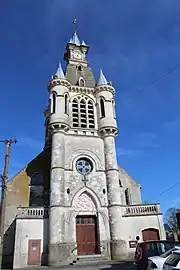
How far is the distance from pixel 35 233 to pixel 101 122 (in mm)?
13210

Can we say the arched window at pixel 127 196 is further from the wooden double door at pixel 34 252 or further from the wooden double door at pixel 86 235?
the wooden double door at pixel 34 252

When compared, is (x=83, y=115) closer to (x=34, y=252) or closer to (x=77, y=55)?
(x=77, y=55)

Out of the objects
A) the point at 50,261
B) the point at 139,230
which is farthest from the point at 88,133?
the point at 50,261

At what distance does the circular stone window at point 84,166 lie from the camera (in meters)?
24.1

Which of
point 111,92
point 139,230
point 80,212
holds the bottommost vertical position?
point 139,230

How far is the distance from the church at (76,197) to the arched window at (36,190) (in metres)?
0.10

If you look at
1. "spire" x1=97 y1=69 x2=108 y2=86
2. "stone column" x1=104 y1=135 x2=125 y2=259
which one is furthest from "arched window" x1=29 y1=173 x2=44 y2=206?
"spire" x1=97 y1=69 x2=108 y2=86

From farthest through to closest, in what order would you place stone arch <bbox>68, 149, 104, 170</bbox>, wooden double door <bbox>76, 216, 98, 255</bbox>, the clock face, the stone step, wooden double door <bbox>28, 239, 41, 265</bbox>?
the clock face
stone arch <bbox>68, 149, 104, 170</bbox>
wooden double door <bbox>76, 216, 98, 255</bbox>
wooden double door <bbox>28, 239, 41, 265</bbox>
the stone step

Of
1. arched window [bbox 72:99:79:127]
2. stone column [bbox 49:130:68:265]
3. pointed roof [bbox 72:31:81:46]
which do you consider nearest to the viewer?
stone column [bbox 49:130:68:265]

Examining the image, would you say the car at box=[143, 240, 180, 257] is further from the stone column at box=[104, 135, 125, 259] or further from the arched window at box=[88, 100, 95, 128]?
the arched window at box=[88, 100, 95, 128]

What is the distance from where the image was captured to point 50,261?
18.8 metres

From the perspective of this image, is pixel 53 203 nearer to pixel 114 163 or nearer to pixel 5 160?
pixel 5 160

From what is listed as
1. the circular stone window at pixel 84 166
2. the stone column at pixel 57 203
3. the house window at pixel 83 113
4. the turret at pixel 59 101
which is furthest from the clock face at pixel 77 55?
the circular stone window at pixel 84 166

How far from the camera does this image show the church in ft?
66.0
